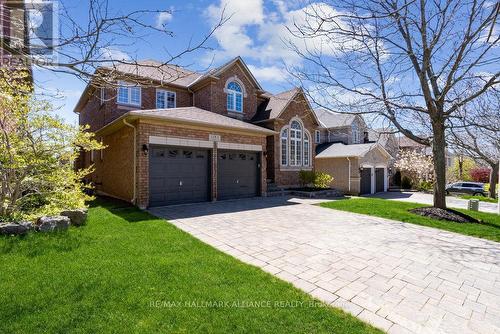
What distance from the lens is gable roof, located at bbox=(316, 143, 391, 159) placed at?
1944 centimetres

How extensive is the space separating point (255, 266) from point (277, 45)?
6636mm

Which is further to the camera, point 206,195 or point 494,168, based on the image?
point 494,168

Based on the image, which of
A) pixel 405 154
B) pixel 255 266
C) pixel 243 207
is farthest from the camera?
pixel 405 154

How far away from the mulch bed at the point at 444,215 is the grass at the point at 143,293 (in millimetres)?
8304

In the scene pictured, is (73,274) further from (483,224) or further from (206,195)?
(483,224)

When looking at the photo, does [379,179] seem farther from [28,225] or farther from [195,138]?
[28,225]

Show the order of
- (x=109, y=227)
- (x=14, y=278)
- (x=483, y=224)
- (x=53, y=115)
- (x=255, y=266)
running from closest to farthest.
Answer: (x=14, y=278) < (x=255, y=266) < (x=109, y=227) < (x=53, y=115) < (x=483, y=224)

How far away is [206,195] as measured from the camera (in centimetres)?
1182

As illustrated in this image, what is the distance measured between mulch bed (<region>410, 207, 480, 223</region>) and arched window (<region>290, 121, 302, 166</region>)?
8.73 meters

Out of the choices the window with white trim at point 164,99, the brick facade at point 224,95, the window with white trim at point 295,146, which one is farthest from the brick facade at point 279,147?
the window with white trim at point 164,99

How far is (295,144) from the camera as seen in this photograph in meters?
18.1

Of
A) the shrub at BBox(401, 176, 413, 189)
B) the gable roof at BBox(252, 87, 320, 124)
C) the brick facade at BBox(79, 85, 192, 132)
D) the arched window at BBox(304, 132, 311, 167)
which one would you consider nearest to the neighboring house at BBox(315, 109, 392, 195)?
the arched window at BBox(304, 132, 311, 167)

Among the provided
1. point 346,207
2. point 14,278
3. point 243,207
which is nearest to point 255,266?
point 14,278

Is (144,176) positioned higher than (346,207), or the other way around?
(144,176)
